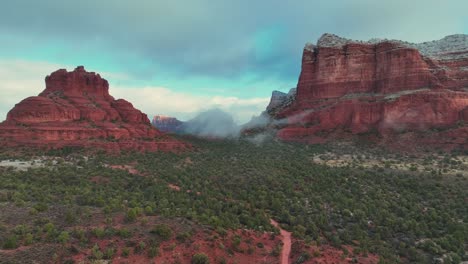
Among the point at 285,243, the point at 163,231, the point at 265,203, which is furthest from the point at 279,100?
the point at 163,231

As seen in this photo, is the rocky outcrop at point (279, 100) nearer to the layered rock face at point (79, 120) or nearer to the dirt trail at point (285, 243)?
the layered rock face at point (79, 120)

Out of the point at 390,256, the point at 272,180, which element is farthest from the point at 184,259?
the point at 272,180

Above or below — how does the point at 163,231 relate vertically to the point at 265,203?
above

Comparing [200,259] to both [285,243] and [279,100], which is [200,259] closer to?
[285,243]

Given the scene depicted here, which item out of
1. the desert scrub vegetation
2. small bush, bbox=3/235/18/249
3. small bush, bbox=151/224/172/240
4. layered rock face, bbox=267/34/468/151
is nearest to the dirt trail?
the desert scrub vegetation

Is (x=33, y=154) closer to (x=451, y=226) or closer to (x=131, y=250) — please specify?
(x=131, y=250)

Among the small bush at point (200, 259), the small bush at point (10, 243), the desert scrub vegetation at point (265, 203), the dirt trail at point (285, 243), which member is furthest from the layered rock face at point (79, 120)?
the small bush at point (200, 259)

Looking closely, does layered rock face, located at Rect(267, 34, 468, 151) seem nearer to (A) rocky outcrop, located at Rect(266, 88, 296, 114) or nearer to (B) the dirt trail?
(A) rocky outcrop, located at Rect(266, 88, 296, 114)
